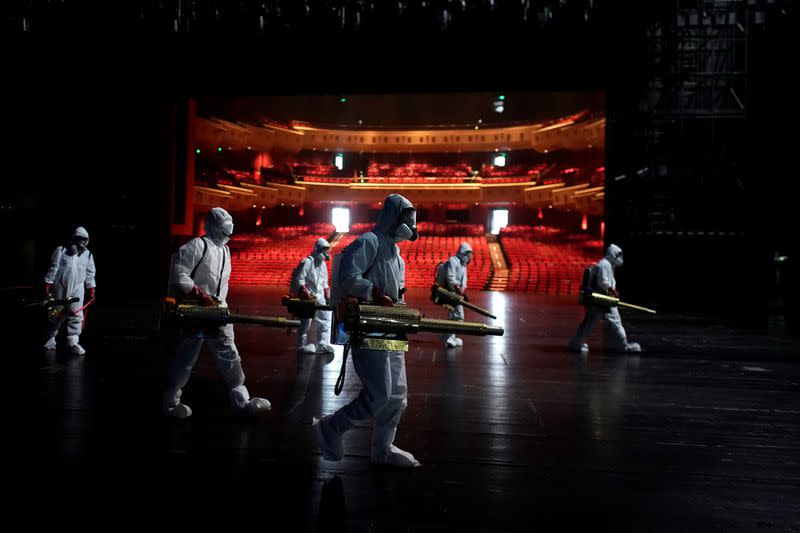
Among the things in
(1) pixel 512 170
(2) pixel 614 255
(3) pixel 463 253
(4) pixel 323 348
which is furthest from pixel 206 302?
(1) pixel 512 170

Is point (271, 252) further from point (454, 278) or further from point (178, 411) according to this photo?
point (178, 411)

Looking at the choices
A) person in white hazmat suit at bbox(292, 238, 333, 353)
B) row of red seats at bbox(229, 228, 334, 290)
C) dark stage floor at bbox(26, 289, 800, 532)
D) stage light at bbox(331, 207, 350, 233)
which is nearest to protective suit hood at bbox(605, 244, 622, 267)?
dark stage floor at bbox(26, 289, 800, 532)

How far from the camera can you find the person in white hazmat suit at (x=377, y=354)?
312cm

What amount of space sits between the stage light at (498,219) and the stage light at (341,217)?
33.3 feet

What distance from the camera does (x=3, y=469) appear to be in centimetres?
308

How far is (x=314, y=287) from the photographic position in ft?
26.0

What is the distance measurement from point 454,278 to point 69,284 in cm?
538

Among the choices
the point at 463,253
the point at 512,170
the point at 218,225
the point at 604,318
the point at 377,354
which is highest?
the point at 512,170

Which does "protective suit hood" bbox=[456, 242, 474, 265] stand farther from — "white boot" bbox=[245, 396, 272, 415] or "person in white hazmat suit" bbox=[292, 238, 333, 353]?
"white boot" bbox=[245, 396, 272, 415]

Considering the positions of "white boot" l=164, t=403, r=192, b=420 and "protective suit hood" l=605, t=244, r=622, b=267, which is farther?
"protective suit hood" l=605, t=244, r=622, b=267

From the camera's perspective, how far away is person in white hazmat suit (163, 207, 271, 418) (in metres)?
4.16

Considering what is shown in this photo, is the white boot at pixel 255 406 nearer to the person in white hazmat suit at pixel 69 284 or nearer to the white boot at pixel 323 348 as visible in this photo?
the white boot at pixel 323 348

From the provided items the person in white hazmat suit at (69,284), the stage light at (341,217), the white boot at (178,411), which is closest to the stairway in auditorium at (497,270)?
the stage light at (341,217)

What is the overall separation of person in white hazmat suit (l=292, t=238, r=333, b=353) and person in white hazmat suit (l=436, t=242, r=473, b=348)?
5.84 feet
